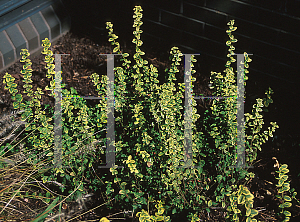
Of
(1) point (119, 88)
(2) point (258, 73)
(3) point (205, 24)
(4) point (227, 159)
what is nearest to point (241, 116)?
(4) point (227, 159)

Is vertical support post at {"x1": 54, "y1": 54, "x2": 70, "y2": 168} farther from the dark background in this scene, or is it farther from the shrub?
the dark background

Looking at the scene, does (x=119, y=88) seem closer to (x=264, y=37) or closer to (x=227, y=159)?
(x=227, y=159)

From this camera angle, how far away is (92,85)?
3.57 meters

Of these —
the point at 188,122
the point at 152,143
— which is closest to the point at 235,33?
the point at 188,122

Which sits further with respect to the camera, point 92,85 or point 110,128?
point 92,85

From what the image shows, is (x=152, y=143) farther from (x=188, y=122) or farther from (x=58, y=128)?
(x=58, y=128)

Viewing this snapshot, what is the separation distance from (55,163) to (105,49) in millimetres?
2082

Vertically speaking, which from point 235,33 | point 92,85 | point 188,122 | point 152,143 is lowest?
point 152,143

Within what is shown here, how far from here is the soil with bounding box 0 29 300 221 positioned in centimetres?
241

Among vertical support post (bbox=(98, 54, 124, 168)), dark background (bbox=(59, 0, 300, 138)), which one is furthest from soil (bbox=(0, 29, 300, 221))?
vertical support post (bbox=(98, 54, 124, 168))

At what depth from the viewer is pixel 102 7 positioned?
161 inches

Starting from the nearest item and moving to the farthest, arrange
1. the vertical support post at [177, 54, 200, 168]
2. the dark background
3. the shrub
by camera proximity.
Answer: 1. the shrub
2. the vertical support post at [177, 54, 200, 168]
3. the dark background

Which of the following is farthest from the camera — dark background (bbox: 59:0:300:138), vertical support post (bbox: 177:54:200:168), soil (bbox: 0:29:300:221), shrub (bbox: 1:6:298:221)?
dark background (bbox: 59:0:300:138)

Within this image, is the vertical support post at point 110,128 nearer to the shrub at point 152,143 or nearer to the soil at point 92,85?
the shrub at point 152,143
